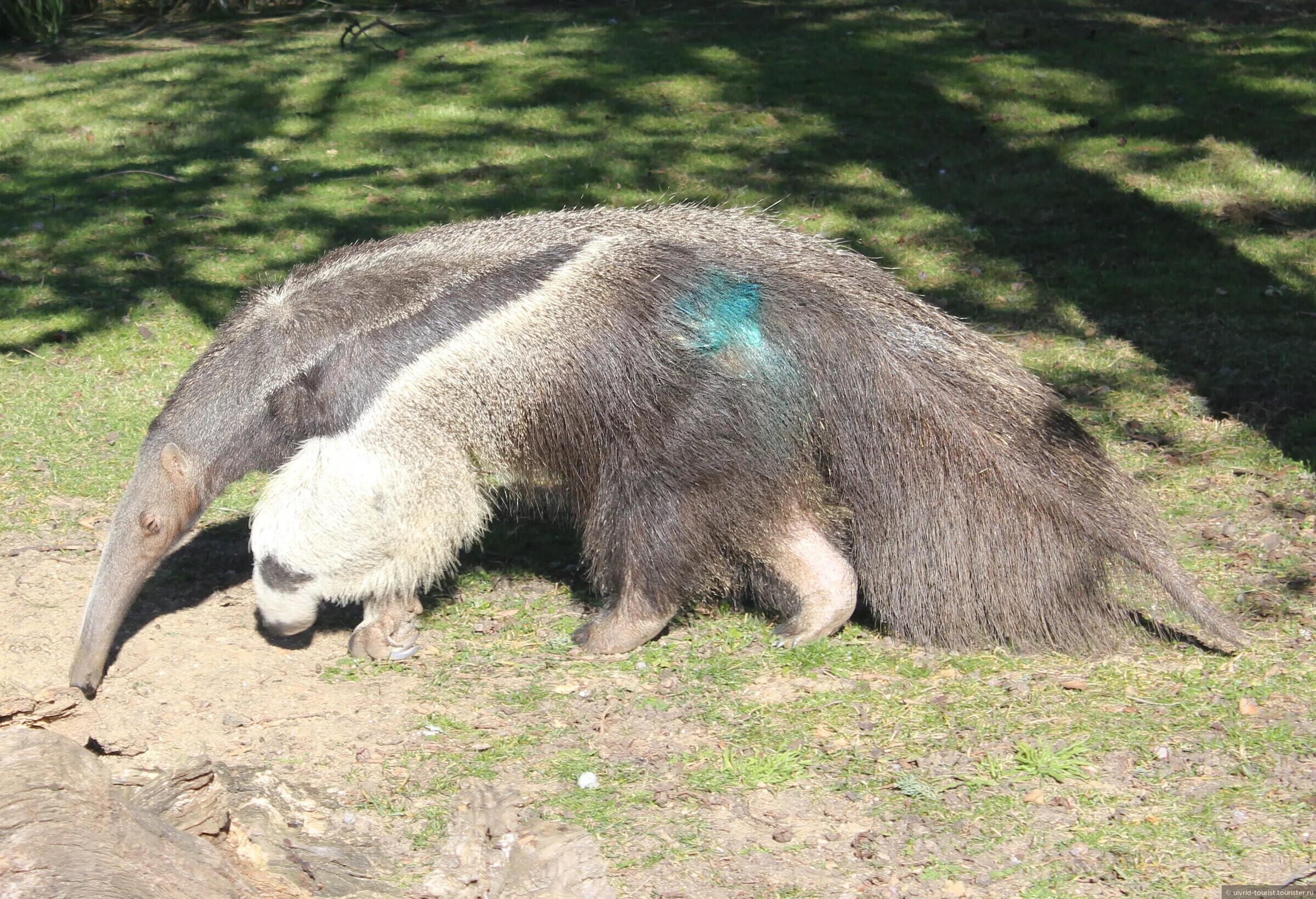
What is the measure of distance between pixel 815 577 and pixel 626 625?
30.9 inches

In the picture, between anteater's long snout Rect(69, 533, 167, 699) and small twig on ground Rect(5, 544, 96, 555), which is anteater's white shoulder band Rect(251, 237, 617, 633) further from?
small twig on ground Rect(5, 544, 96, 555)

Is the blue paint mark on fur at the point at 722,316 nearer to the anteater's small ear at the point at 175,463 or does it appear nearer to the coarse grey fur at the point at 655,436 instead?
the coarse grey fur at the point at 655,436

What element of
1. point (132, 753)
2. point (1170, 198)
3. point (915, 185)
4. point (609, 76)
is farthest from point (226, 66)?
point (132, 753)

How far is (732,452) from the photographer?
4.63m

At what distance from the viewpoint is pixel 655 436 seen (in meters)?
4.64

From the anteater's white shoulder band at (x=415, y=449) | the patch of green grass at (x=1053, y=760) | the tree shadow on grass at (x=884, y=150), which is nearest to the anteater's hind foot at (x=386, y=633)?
the anteater's white shoulder band at (x=415, y=449)

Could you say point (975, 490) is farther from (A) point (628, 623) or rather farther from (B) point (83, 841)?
(B) point (83, 841)

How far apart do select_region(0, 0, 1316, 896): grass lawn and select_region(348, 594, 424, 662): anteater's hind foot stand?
0.44 ft

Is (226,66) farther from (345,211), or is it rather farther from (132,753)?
(132,753)

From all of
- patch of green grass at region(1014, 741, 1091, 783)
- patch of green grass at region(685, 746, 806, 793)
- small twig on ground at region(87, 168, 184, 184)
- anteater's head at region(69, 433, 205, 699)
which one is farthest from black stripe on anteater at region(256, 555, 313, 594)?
small twig on ground at region(87, 168, 184, 184)

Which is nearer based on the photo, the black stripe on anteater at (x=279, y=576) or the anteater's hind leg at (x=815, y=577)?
the black stripe on anteater at (x=279, y=576)

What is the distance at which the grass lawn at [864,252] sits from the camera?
13.4 ft

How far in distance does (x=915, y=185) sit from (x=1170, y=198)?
199 cm

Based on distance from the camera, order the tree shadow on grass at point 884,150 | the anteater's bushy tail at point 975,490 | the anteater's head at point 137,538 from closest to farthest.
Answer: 1. the anteater's bushy tail at point 975,490
2. the anteater's head at point 137,538
3. the tree shadow on grass at point 884,150
